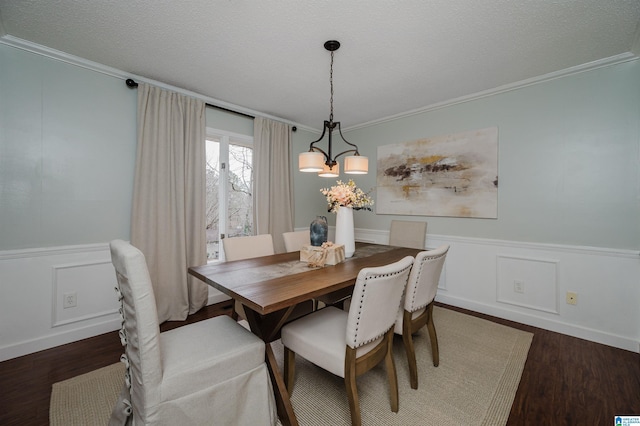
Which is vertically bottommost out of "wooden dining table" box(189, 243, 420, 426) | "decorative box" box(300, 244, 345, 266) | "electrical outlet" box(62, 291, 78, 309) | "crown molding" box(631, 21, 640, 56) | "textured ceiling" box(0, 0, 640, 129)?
"electrical outlet" box(62, 291, 78, 309)

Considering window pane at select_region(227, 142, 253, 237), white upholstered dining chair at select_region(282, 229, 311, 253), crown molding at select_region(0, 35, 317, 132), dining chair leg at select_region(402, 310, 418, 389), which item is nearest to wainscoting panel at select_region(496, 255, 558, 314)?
dining chair leg at select_region(402, 310, 418, 389)

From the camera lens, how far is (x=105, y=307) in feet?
8.34

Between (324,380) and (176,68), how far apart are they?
2.94m

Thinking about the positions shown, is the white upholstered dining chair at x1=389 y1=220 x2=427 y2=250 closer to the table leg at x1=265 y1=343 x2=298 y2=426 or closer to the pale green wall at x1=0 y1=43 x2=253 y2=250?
the table leg at x1=265 y1=343 x2=298 y2=426

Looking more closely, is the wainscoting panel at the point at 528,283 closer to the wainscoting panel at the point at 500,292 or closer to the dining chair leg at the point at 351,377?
the wainscoting panel at the point at 500,292

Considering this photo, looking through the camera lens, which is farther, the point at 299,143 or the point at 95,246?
the point at 299,143

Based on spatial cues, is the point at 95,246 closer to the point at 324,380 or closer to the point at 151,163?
the point at 151,163

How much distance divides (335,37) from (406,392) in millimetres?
2548

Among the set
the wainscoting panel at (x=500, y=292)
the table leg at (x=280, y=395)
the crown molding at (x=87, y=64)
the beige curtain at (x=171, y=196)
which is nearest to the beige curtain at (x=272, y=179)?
the crown molding at (x=87, y=64)

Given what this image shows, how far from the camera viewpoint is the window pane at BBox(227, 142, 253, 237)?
354cm

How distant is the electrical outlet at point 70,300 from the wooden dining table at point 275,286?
58.2 inches

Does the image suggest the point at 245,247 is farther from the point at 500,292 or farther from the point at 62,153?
the point at 500,292

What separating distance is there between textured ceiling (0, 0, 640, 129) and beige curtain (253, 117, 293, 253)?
0.85 metres

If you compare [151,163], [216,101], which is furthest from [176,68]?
[151,163]
